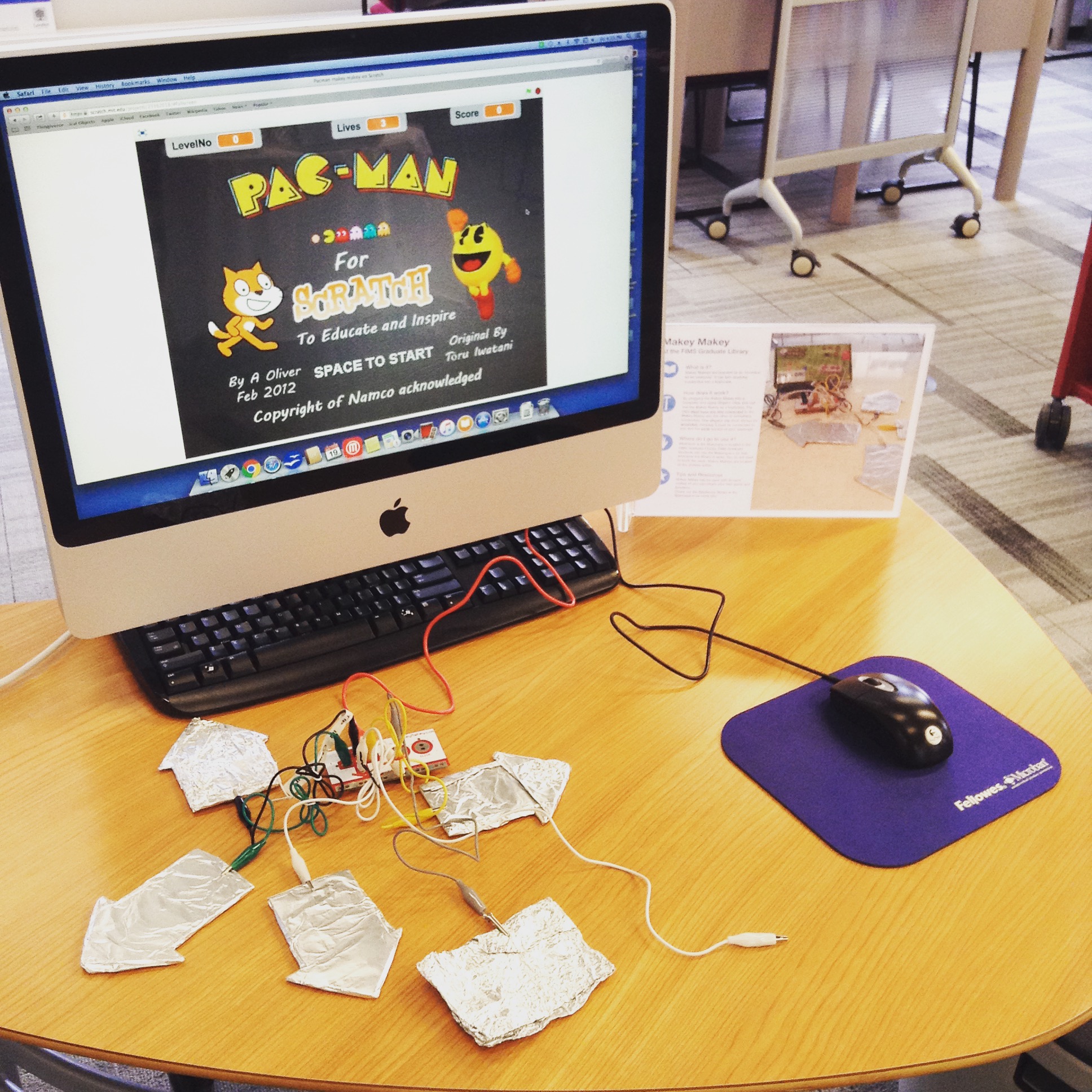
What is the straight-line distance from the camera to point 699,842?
85 centimetres

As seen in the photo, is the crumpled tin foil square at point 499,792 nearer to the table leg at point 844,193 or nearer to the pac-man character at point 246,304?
the pac-man character at point 246,304

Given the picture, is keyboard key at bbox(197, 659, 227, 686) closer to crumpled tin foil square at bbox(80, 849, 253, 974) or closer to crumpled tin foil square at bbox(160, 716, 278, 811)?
crumpled tin foil square at bbox(160, 716, 278, 811)

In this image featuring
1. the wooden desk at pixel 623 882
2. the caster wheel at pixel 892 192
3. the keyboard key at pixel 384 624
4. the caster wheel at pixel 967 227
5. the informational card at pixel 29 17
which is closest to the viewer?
the wooden desk at pixel 623 882

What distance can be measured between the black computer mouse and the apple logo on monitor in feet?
1.33

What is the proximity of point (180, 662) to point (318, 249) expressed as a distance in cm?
37

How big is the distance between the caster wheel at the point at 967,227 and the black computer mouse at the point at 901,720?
3.46 meters

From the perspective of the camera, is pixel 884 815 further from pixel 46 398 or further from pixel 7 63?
pixel 7 63

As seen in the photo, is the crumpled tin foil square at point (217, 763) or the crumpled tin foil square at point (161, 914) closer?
the crumpled tin foil square at point (161, 914)

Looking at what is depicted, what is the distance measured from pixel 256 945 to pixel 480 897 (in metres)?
0.15

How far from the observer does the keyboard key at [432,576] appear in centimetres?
108

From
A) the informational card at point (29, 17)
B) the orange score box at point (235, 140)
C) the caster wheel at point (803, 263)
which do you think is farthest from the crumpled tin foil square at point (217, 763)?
the caster wheel at point (803, 263)

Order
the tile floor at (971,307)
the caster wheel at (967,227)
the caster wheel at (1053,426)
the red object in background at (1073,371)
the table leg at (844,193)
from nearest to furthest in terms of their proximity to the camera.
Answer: the tile floor at (971,307) < the red object in background at (1073,371) < the caster wheel at (1053,426) < the caster wheel at (967,227) < the table leg at (844,193)

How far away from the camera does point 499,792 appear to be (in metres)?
0.89

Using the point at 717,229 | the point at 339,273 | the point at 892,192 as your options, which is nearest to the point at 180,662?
the point at 339,273
